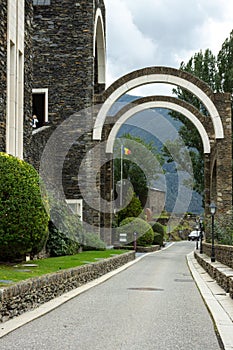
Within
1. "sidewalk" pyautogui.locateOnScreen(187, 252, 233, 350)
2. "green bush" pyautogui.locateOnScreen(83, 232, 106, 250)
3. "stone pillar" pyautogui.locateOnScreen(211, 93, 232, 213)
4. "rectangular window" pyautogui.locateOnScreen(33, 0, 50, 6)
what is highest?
"rectangular window" pyautogui.locateOnScreen(33, 0, 50, 6)

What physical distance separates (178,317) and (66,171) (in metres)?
20.6

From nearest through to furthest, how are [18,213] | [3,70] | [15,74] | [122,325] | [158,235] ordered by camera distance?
[122,325]
[18,213]
[3,70]
[15,74]
[158,235]

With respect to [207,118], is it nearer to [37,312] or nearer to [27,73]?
[27,73]

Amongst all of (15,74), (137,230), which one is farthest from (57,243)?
→ (137,230)

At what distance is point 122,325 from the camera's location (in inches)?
328

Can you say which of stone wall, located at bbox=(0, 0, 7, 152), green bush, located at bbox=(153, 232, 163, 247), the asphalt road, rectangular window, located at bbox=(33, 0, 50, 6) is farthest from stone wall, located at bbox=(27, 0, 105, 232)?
green bush, located at bbox=(153, 232, 163, 247)

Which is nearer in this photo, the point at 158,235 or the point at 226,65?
the point at 226,65

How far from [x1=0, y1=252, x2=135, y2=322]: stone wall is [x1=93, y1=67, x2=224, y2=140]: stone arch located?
16.6 metres

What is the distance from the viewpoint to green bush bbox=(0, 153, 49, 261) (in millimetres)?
12305

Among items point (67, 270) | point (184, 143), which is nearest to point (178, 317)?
point (67, 270)

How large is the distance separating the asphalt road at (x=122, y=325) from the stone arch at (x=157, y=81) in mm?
19896

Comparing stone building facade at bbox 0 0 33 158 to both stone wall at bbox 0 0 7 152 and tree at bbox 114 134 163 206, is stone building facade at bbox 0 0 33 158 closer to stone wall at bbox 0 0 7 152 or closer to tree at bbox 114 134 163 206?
stone wall at bbox 0 0 7 152

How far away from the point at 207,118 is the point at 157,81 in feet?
14.6

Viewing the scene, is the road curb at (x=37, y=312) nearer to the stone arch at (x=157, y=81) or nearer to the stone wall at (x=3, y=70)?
the stone wall at (x=3, y=70)
